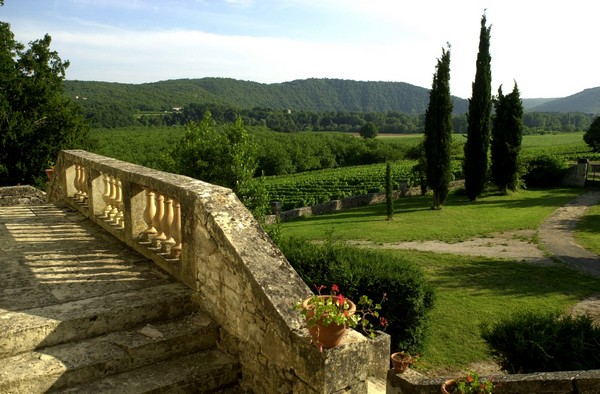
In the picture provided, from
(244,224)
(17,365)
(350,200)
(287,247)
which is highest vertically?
(244,224)

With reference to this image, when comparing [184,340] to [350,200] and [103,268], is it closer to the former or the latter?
[103,268]

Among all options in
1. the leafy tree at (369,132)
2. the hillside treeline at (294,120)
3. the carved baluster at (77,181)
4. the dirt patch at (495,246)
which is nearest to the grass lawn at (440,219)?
the dirt patch at (495,246)

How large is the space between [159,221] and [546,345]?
5.19m

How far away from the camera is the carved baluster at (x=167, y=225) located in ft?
14.8

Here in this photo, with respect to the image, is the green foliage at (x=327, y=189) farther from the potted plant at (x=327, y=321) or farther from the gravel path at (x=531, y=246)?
the potted plant at (x=327, y=321)

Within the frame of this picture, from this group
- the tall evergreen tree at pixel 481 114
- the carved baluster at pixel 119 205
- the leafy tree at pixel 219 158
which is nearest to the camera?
the carved baluster at pixel 119 205

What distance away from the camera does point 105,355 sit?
3.24m

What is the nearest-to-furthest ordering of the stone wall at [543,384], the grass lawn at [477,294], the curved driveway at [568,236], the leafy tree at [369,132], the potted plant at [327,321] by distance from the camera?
the potted plant at [327,321] < the stone wall at [543,384] < the grass lawn at [477,294] < the curved driveway at [568,236] < the leafy tree at [369,132]

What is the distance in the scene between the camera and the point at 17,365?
10.0ft

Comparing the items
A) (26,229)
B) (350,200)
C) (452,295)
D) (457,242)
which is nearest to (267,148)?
(350,200)

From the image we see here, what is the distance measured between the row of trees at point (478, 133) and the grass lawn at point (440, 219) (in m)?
1.56

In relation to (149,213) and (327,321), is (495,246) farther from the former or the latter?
(327,321)

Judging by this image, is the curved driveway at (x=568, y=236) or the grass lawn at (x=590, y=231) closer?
the curved driveway at (x=568, y=236)

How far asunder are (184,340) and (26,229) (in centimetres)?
380
